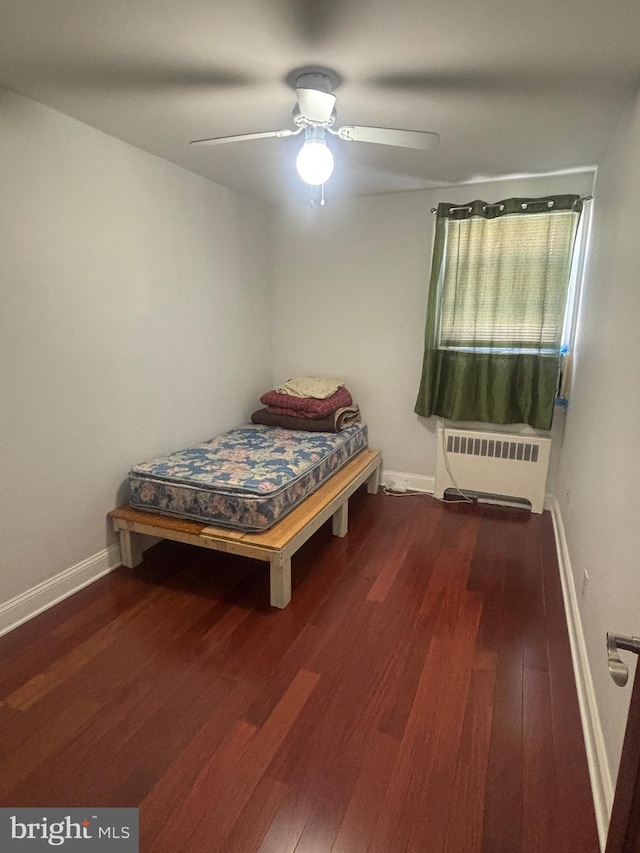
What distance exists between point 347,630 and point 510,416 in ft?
6.79

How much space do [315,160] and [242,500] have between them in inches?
62.5

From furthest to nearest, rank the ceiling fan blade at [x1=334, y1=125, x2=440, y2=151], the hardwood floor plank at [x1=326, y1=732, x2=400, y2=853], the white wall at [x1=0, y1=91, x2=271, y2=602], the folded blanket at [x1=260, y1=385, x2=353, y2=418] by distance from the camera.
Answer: the folded blanket at [x1=260, y1=385, x2=353, y2=418] → the white wall at [x1=0, y1=91, x2=271, y2=602] → the ceiling fan blade at [x1=334, y1=125, x2=440, y2=151] → the hardwood floor plank at [x1=326, y1=732, x2=400, y2=853]

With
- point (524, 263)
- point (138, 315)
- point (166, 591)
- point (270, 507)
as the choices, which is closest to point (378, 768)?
point (270, 507)

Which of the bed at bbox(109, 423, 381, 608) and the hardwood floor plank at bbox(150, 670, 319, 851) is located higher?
the bed at bbox(109, 423, 381, 608)

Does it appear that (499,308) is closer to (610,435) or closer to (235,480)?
(610,435)

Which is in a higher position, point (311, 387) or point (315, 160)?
point (315, 160)

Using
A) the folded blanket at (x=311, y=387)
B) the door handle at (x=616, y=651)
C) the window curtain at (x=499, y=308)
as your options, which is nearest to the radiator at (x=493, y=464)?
the window curtain at (x=499, y=308)

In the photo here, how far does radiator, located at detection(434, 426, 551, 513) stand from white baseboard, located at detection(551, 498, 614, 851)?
95 cm

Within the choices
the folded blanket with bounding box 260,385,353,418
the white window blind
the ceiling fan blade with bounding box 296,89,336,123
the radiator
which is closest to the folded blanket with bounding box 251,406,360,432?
the folded blanket with bounding box 260,385,353,418

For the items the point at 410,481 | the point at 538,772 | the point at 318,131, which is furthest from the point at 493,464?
the point at 318,131

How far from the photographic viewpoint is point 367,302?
3783 millimetres

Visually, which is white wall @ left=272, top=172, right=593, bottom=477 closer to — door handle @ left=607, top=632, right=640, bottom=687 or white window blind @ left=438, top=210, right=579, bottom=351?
white window blind @ left=438, top=210, right=579, bottom=351

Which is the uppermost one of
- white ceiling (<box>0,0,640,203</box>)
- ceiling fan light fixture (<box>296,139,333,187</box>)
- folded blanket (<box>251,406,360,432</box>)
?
white ceiling (<box>0,0,640,203</box>)

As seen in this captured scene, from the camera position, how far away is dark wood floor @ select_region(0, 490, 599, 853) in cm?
134
